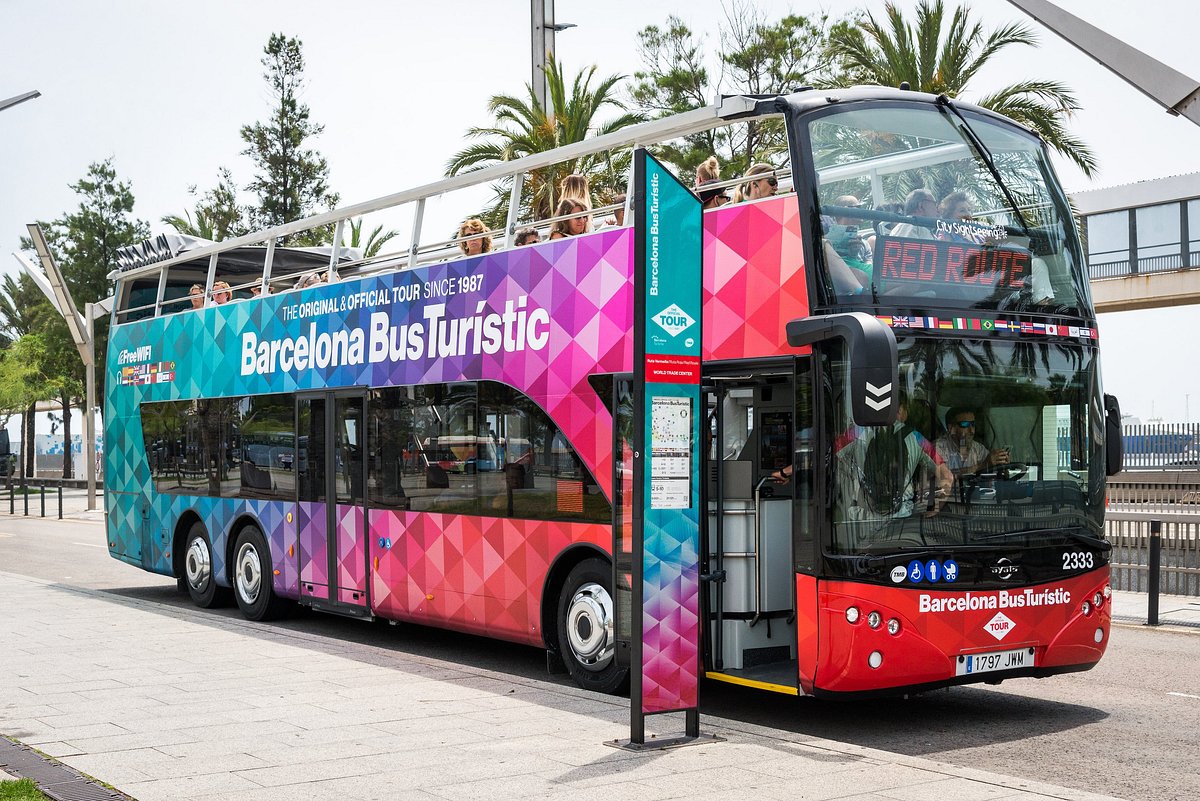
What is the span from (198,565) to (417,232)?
236 inches

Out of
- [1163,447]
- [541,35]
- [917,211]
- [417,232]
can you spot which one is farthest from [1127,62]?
[1163,447]

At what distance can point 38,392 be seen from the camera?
194 feet

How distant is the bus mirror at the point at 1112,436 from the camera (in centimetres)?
924

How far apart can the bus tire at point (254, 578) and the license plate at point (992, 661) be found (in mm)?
8535

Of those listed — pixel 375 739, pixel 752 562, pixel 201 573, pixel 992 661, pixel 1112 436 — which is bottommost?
pixel 375 739

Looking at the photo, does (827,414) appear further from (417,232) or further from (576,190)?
(417,232)

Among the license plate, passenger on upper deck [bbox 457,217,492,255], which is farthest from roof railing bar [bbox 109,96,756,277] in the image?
the license plate

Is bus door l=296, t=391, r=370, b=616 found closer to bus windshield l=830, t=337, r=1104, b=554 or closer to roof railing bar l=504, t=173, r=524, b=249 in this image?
roof railing bar l=504, t=173, r=524, b=249

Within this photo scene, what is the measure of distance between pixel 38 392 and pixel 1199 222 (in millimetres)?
47549

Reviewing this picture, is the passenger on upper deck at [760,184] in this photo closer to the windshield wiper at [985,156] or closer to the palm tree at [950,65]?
the windshield wiper at [985,156]

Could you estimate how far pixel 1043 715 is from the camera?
9.27 metres

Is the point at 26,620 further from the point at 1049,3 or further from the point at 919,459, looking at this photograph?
the point at 1049,3

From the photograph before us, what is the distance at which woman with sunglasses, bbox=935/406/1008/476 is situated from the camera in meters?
8.19

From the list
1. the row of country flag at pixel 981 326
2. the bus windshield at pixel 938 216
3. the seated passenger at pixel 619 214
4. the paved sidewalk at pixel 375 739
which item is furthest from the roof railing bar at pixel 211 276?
the row of country flag at pixel 981 326
